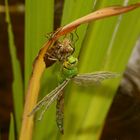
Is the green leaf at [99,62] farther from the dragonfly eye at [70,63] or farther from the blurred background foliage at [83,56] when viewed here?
the dragonfly eye at [70,63]

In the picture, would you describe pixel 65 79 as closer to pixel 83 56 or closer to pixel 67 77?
pixel 67 77

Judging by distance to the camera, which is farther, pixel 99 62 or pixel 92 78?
pixel 99 62

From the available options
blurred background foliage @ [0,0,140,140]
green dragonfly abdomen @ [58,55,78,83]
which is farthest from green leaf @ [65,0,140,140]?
green dragonfly abdomen @ [58,55,78,83]

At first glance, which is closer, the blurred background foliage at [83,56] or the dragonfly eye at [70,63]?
the dragonfly eye at [70,63]

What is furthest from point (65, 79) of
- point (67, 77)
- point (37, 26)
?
point (37, 26)

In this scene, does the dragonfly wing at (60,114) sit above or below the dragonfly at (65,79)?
below

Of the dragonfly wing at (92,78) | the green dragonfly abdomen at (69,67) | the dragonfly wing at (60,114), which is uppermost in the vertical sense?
the green dragonfly abdomen at (69,67)

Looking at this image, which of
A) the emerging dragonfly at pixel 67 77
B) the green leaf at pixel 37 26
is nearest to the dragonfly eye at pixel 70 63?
the emerging dragonfly at pixel 67 77

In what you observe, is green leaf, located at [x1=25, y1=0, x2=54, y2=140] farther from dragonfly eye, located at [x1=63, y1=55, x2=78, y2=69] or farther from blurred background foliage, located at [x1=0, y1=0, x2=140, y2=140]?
dragonfly eye, located at [x1=63, y1=55, x2=78, y2=69]

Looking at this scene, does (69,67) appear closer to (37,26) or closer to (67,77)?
(67,77)

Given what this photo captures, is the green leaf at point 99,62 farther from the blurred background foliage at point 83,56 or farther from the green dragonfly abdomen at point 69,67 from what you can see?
the green dragonfly abdomen at point 69,67

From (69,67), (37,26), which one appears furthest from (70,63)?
(37,26)
